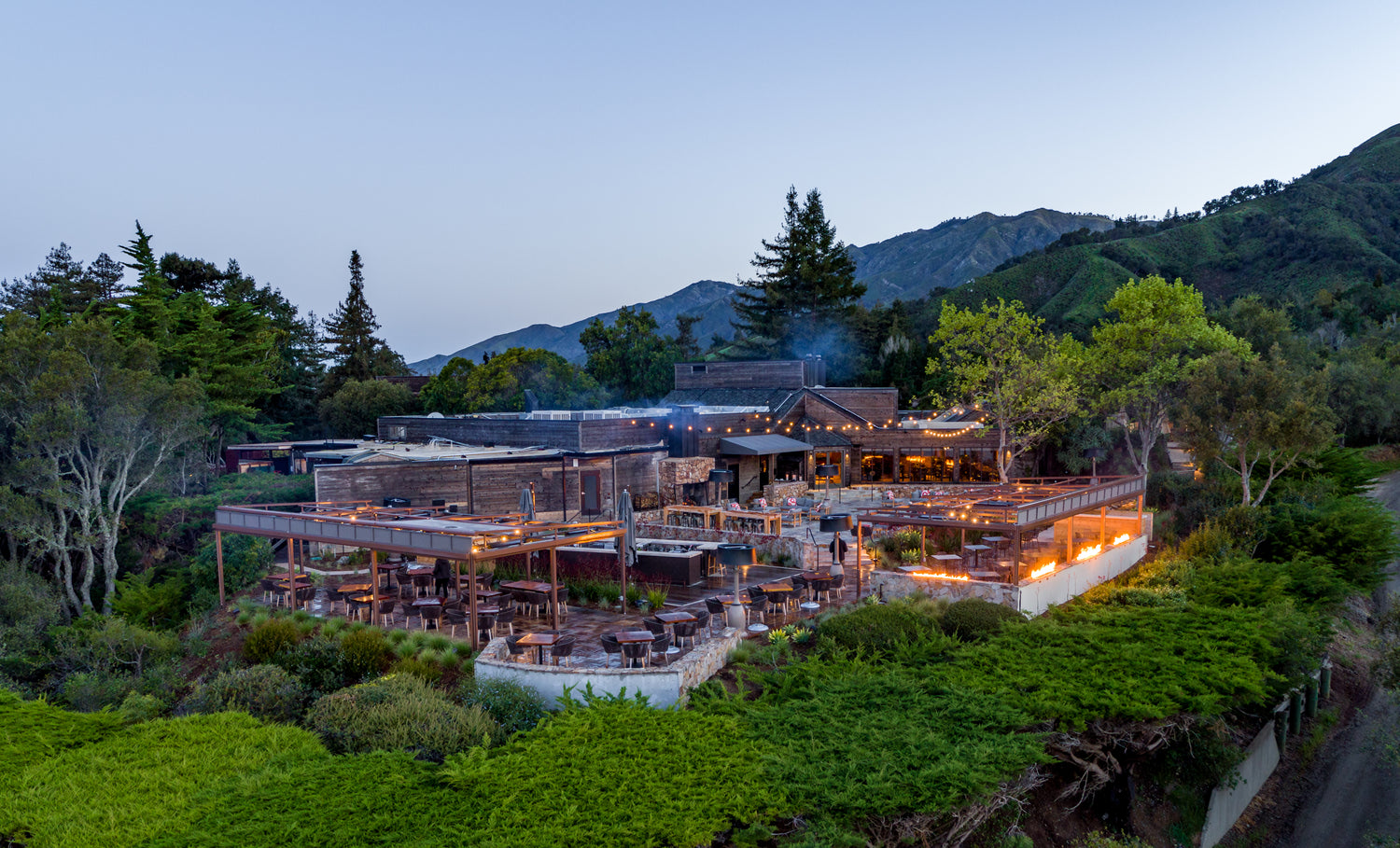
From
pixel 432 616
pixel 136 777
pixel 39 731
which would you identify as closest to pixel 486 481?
pixel 432 616

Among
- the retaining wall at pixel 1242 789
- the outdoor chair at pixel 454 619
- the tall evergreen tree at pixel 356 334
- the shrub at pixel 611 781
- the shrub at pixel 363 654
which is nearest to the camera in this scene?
the shrub at pixel 611 781

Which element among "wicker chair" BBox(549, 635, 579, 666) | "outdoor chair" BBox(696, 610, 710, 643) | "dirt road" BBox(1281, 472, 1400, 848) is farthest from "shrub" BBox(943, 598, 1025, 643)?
"dirt road" BBox(1281, 472, 1400, 848)

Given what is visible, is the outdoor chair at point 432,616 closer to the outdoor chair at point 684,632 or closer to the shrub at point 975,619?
the outdoor chair at point 684,632

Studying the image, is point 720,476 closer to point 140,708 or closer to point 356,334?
point 140,708

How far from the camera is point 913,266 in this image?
501 ft

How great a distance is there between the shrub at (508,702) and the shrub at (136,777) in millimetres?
2037

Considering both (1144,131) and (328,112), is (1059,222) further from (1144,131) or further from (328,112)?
(328,112)

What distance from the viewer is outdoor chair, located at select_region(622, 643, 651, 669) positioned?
35.1ft

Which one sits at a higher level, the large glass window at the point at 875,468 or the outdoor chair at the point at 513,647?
the large glass window at the point at 875,468

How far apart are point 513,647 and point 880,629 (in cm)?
523

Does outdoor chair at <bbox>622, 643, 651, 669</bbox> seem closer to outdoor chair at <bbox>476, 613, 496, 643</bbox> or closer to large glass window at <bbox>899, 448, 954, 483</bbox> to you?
outdoor chair at <bbox>476, 613, 496, 643</bbox>

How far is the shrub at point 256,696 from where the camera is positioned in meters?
10.8

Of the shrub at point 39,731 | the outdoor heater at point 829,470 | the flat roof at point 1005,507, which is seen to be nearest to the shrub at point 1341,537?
the flat roof at point 1005,507

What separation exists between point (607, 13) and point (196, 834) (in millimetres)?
33015
